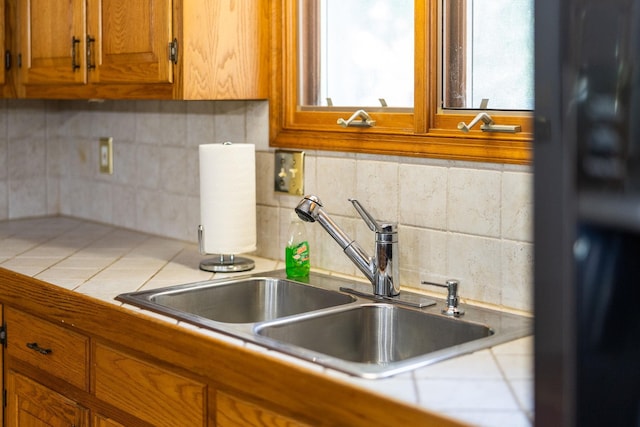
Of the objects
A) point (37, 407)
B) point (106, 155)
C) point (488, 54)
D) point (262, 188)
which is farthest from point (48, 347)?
point (488, 54)

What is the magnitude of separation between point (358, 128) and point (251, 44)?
16.7 inches

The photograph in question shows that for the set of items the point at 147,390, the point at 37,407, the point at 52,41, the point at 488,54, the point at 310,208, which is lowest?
the point at 37,407

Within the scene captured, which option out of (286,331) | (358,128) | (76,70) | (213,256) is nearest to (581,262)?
(286,331)

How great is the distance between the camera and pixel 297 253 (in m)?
2.30

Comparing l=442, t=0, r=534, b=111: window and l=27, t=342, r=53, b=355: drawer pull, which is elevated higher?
l=442, t=0, r=534, b=111: window

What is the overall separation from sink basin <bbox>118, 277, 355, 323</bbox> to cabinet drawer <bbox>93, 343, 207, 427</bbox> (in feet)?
0.61

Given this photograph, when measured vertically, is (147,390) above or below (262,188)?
below

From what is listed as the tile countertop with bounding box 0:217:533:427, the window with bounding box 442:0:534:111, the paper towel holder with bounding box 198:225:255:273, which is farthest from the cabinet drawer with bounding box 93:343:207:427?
the window with bounding box 442:0:534:111

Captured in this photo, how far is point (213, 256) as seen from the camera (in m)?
2.60

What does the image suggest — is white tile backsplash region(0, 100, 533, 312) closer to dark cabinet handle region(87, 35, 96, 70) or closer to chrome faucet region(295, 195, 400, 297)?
chrome faucet region(295, 195, 400, 297)

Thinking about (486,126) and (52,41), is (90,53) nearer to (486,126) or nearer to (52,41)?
(52,41)

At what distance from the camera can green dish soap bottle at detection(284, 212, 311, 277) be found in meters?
2.30

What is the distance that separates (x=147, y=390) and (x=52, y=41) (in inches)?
52.7

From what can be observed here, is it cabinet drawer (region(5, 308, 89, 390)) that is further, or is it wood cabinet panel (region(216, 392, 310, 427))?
cabinet drawer (region(5, 308, 89, 390))
